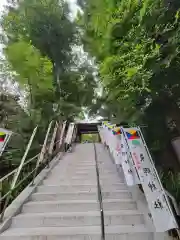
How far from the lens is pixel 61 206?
132 inches

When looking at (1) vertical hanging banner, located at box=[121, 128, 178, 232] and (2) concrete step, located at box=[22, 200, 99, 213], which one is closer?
(1) vertical hanging banner, located at box=[121, 128, 178, 232]

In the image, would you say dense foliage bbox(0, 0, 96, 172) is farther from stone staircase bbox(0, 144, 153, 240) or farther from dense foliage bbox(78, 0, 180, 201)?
stone staircase bbox(0, 144, 153, 240)

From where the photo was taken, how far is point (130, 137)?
3.51 m

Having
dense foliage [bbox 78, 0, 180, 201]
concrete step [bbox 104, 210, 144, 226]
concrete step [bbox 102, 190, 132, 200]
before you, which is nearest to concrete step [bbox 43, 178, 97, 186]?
concrete step [bbox 102, 190, 132, 200]

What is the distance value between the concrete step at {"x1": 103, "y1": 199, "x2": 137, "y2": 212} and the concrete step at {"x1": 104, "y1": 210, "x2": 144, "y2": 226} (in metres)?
0.27

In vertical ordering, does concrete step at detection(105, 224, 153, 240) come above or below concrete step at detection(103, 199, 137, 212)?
below

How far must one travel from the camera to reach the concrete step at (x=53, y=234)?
8.48 ft

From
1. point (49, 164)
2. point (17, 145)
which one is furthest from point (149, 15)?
point (17, 145)

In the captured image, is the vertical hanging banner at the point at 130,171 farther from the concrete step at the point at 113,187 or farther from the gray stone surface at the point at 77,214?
the concrete step at the point at 113,187

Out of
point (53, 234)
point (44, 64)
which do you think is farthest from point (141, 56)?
point (44, 64)

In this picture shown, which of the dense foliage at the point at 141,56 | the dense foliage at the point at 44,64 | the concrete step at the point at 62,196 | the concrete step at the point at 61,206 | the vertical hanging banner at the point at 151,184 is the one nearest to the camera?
the vertical hanging banner at the point at 151,184

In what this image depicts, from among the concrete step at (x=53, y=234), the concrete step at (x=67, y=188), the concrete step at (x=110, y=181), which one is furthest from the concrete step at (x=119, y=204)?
the concrete step at (x=110, y=181)

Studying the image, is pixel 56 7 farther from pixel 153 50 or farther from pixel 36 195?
pixel 36 195

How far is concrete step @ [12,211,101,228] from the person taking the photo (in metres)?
2.93
